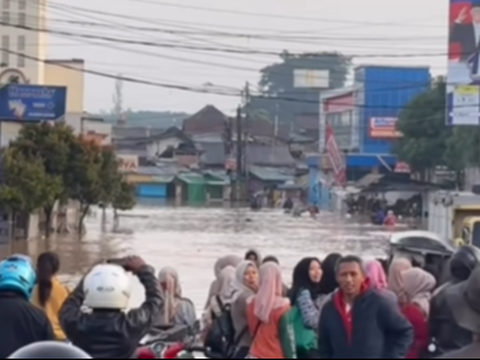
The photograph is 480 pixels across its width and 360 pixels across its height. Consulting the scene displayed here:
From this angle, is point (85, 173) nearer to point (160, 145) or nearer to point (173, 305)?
point (173, 305)

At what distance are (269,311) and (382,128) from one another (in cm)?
9571

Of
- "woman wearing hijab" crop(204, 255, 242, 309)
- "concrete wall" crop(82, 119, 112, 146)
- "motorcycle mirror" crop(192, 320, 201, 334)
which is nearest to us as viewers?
"motorcycle mirror" crop(192, 320, 201, 334)

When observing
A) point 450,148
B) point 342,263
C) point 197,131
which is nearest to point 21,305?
point 342,263

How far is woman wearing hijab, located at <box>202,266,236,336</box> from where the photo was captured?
11.3m

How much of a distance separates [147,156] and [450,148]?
180 feet

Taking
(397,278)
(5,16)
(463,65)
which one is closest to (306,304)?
(397,278)

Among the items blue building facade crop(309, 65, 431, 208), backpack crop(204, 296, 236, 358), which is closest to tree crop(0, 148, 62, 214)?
backpack crop(204, 296, 236, 358)

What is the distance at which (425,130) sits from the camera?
84.6 meters

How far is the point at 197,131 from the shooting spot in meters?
142

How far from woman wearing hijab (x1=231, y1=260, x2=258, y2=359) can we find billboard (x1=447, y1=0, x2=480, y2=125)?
1782 inches

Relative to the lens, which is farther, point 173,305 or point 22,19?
point 22,19

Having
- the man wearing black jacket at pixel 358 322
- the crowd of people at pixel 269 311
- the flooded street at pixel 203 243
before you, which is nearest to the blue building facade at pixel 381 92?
the flooded street at pixel 203 243

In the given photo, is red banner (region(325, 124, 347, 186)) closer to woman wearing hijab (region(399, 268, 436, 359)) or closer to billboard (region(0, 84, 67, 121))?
billboard (region(0, 84, 67, 121))

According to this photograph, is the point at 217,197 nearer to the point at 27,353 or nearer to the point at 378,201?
the point at 378,201
